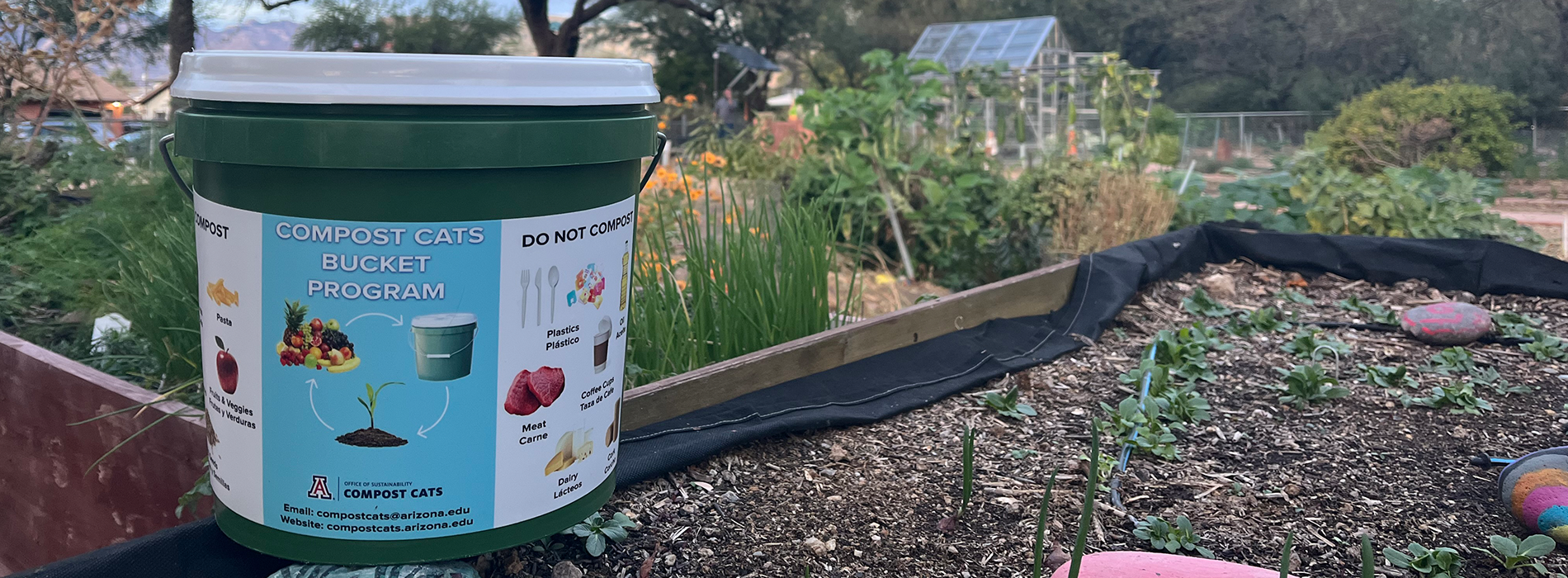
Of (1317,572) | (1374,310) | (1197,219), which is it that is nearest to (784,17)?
(1197,219)

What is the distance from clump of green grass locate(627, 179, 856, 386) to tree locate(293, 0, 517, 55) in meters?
19.5

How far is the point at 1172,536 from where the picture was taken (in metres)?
1.73

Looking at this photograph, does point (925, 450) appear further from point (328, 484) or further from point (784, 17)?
point (784, 17)

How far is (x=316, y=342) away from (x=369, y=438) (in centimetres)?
14

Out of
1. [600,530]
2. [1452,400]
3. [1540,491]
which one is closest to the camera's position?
[600,530]

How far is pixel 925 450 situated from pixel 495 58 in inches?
53.9

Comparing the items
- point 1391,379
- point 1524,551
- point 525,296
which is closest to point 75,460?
point 525,296

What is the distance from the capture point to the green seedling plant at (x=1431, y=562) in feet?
5.33

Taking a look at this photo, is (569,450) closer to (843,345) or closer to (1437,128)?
(843,345)

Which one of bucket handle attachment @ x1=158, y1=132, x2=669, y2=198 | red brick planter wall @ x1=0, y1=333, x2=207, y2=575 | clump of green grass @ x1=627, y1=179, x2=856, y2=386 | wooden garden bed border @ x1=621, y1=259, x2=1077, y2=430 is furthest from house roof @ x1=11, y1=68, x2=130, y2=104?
wooden garden bed border @ x1=621, y1=259, x2=1077, y2=430

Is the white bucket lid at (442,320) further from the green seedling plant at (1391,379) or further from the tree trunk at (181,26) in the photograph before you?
the tree trunk at (181,26)

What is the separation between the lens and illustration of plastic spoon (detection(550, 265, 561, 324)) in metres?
1.27

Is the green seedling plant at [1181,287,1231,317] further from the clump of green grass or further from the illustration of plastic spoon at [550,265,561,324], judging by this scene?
the illustration of plastic spoon at [550,265,561,324]

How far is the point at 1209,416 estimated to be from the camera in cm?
244
